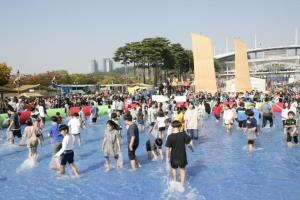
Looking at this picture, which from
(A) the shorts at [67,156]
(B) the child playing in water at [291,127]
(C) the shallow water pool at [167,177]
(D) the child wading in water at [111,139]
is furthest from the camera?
(B) the child playing in water at [291,127]

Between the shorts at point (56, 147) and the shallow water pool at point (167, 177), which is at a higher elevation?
the shorts at point (56, 147)

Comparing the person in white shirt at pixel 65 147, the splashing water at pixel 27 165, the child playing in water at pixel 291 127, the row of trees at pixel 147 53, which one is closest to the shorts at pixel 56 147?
the person in white shirt at pixel 65 147

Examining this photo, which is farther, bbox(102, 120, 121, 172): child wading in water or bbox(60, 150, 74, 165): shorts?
bbox(102, 120, 121, 172): child wading in water

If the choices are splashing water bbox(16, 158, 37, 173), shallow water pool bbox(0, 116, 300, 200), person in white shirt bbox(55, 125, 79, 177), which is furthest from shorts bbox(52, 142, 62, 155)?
splashing water bbox(16, 158, 37, 173)

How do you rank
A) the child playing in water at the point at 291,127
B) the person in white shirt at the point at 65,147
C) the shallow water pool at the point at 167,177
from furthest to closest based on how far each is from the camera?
the child playing in water at the point at 291,127 → the person in white shirt at the point at 65,147 → the shallow water pool at the point at 167,177

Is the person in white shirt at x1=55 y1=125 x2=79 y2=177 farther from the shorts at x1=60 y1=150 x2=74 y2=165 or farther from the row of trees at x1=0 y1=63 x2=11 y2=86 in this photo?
the row of trees at x1=0 y1=63 x2=11 y2=86

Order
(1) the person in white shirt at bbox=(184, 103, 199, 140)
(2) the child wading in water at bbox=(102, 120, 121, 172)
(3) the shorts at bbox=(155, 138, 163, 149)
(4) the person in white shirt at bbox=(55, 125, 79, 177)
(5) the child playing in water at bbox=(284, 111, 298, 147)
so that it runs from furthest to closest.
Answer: (1) the person in white shirt at bbox=(184, 103, 199, 140) < (5) the child playing in water at bbox=(284, 111, 298, 147) < (3) the shorts at bbox=(155, 138, 163, 149) < (2) the child wading in water at bbox=(102, 120, 121, 172) < (4) the person in white shirt at bbox=(55, 125, 79, 177)

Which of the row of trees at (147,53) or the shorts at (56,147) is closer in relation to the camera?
the shorts at (56,147)

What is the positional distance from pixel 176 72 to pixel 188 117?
8976cm

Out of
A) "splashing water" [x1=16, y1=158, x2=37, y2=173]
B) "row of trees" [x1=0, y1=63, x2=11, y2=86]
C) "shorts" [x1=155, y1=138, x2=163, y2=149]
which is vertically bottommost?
"splashing water" [x1=16, y1=158, x2=37, y2=173]

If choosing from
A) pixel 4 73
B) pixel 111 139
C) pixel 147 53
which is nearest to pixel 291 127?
pixel 111 139

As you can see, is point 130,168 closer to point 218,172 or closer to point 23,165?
point 218,172

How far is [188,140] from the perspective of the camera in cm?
871

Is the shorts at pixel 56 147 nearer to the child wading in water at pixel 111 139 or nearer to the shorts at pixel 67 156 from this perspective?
the shorts at pixel 67 156
